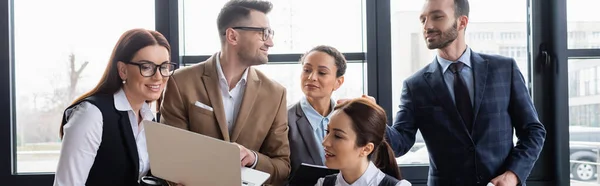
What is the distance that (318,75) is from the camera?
95.2 inches

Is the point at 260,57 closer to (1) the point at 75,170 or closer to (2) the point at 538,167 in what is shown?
(1) the point at 75,170

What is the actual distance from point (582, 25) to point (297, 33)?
1.75 m

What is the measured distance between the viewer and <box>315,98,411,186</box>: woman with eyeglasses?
→ 1978 millimetres

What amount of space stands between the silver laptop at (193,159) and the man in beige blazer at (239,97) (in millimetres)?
396

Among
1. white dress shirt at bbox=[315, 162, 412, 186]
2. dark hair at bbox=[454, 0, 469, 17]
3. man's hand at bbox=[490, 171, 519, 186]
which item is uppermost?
dark hair at bbox=[454, 0, 469, 17]

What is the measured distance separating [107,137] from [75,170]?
0.51 ft

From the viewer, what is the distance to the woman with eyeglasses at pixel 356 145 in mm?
1978

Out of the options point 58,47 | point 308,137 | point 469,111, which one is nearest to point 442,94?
point 469,111

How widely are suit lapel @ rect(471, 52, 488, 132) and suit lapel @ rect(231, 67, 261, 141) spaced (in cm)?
87

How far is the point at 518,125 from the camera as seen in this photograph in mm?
2225

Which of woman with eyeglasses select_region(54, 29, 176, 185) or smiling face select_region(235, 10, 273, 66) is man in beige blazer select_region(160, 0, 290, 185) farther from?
woman with eyeglasses select_region(54, 29, 176, 185)

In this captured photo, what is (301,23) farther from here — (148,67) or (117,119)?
(117,119)

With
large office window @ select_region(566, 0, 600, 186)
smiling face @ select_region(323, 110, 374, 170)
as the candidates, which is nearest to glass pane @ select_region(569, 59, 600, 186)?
large office window @ select_region(566, 0, 600, 186)

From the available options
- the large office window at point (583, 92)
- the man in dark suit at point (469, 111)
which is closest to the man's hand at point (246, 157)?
the man in dark suit at point (469, 111)
